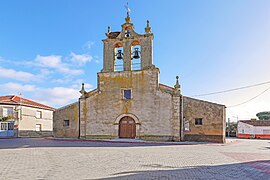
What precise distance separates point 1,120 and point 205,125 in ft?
80.0

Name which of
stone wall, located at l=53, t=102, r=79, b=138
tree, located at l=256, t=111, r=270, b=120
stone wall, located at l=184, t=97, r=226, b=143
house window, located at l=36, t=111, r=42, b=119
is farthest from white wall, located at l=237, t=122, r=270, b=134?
house window, located at l=36, t=111, r=42, b=119

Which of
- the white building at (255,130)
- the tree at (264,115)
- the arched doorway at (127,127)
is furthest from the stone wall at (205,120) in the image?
the tree at (264,115)

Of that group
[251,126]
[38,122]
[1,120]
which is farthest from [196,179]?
[251,126]

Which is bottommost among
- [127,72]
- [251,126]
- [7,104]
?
[251,126]

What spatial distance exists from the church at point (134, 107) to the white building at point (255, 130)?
21.6 meters

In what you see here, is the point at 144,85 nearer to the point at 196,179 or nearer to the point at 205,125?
the point at 205,125

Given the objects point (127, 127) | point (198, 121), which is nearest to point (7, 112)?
point (127, 127)

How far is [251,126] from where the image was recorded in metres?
38.5

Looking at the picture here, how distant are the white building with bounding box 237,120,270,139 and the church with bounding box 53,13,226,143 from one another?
70.8 ft

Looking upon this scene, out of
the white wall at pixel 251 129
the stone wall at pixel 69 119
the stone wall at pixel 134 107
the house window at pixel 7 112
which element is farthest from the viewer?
the white wall at pixel 251 129

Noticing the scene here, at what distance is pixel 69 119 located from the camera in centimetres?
2283

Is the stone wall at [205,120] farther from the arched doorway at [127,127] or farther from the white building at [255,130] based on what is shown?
the white building at [255,130]

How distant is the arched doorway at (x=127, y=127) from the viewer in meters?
21.0

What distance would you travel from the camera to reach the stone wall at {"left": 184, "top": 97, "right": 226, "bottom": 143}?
19.8m
